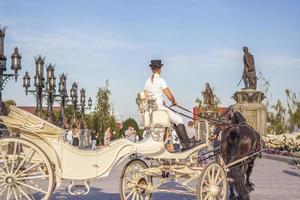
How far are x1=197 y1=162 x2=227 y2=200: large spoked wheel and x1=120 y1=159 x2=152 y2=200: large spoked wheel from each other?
47.7 inches

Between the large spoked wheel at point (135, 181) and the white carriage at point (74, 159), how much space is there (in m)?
0.02

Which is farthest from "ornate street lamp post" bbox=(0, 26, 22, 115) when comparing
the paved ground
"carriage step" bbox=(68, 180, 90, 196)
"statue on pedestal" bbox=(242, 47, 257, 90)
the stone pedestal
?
"statue on pedestal" bbox=(242, 47, 257, 90)

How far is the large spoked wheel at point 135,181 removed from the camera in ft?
33.9

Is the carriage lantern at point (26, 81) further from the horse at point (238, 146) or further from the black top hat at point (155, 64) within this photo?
the horse at point (238, 146)

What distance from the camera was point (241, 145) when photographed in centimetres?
1080

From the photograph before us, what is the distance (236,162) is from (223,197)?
2.36ft

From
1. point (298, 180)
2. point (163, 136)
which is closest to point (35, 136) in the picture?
point (163, 136)

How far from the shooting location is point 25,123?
32.0 feet

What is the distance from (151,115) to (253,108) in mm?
32157

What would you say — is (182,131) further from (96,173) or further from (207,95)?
(207,95)

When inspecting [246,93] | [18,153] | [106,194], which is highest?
[246,93]

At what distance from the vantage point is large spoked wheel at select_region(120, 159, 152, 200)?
33.9ft

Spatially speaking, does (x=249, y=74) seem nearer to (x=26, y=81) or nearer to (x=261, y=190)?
(x=26, y=81)

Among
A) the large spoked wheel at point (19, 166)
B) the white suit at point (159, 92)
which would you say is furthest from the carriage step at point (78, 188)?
the white suit at point (159, 92)
